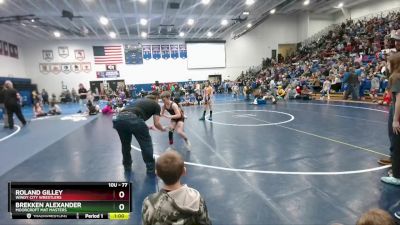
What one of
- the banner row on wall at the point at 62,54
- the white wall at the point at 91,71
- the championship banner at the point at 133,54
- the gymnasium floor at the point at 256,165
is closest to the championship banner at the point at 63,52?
the banner row on wall at the point at 62,54

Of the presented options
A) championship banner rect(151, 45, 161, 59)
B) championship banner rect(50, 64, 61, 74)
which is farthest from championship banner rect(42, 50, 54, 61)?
championship banner rect(151, 45, 161, 59)

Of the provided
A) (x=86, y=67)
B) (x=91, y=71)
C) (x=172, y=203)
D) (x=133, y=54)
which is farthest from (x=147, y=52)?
(x=172, y=203)

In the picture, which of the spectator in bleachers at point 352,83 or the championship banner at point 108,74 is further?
the championship banner at point 108,74

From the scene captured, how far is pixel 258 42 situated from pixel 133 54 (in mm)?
15048

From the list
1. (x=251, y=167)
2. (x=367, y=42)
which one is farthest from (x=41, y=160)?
(x=367, y=42)

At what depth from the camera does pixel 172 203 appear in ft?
5.65

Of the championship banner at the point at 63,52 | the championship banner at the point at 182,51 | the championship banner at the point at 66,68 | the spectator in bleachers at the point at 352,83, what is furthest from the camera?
the championship banner at the point at 182,51

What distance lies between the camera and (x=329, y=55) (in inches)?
1005

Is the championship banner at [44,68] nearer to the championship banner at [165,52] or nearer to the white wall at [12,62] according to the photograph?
the white wall at [12,62]

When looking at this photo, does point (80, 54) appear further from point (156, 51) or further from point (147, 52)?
point (156, 51)

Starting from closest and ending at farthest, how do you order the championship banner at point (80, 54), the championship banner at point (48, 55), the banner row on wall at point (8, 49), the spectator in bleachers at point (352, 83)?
the spectator in bleachers at point (352, 83), the banner row on wall at point (8, 49), the championship banner at point (48, 55), the championship banner at point (80, 54)

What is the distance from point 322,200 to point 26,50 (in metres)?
31.7

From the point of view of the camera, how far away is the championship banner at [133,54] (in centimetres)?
3031
